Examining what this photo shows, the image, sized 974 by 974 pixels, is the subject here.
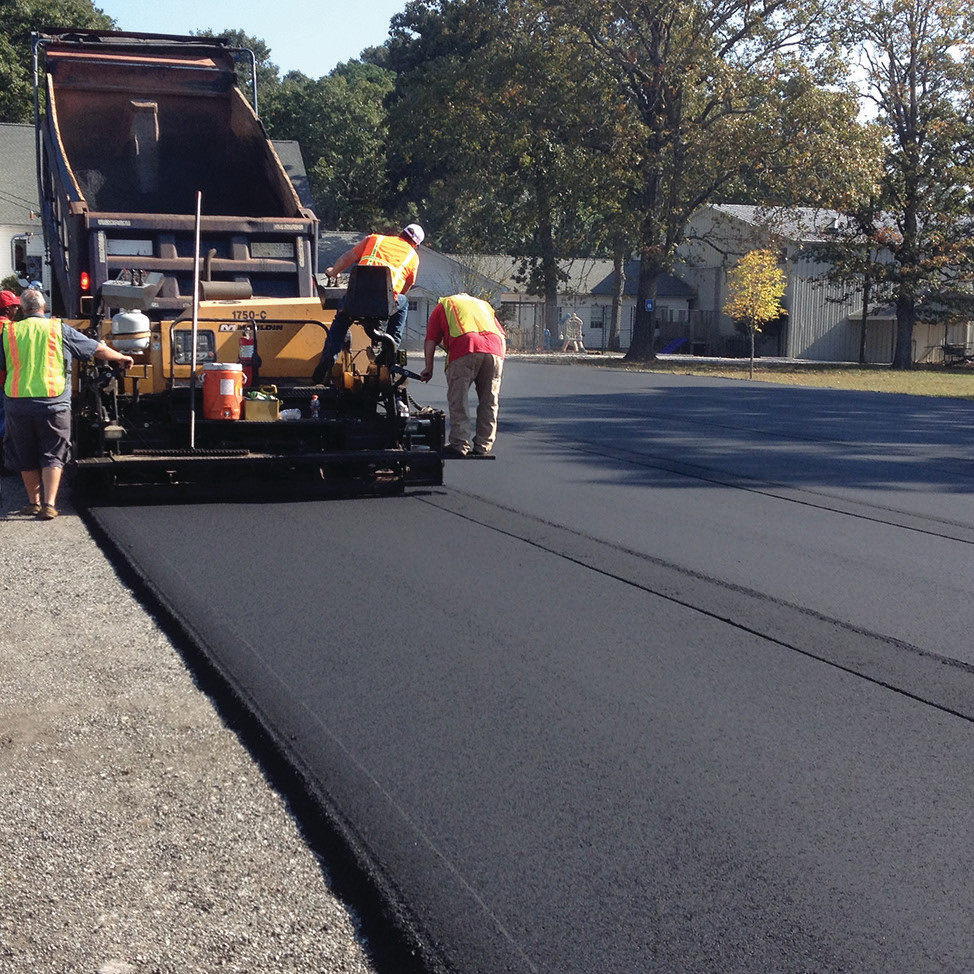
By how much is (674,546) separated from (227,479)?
375cm

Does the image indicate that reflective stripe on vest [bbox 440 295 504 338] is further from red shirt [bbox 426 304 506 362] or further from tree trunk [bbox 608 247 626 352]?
tree trunk [bbox 608 247 626 352]

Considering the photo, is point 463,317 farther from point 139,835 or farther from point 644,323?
point 644,323

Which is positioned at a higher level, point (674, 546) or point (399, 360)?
point (399, 360)

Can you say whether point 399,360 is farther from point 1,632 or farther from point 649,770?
point 649,770

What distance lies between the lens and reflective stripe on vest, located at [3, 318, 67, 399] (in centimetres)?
954

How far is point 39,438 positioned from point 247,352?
1701 mm

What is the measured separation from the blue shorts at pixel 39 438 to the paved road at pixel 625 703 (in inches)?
23.9

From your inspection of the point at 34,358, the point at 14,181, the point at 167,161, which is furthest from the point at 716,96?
the point at 34,358

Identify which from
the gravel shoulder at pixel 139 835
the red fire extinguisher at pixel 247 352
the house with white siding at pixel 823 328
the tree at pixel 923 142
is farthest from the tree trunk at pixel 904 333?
the gravel shoulder at pixel 139 835

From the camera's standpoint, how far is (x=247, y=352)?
34.0 ft

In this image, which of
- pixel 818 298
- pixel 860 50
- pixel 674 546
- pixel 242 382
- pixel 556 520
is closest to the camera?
pixel 674 546

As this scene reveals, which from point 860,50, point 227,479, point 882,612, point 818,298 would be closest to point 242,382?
point 227,479

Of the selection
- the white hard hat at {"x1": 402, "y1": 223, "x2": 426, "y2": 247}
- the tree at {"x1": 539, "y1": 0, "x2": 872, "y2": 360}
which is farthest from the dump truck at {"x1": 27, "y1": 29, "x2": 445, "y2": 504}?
the tree at {"x1": 539, "y1": 0, "x2": 872, "y2": 360}

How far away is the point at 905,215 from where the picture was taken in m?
43.2
